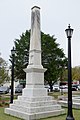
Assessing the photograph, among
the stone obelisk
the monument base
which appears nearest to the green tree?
the stone obelisk

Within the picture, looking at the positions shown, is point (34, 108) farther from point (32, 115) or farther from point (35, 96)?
point (35, 96)

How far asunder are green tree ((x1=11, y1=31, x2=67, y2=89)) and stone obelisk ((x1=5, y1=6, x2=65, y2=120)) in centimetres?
2968

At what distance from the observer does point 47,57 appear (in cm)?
4425

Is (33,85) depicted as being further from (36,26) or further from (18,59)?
(18,59)

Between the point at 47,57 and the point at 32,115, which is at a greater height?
the point at 47,57

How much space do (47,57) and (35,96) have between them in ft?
105

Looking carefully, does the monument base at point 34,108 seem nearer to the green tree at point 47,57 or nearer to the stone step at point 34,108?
the stone step at point 34,108

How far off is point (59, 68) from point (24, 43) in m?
8.87

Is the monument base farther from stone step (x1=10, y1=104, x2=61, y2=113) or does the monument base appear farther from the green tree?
the green tree

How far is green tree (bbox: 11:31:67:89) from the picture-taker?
43.6 metres

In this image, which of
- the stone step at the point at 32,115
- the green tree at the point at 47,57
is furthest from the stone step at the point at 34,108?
the green tree at the point at 47,57

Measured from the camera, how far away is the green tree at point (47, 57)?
4359 centimetres

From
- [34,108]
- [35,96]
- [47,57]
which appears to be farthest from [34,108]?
[47,57]

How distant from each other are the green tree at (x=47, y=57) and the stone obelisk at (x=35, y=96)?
2968 centimetres
